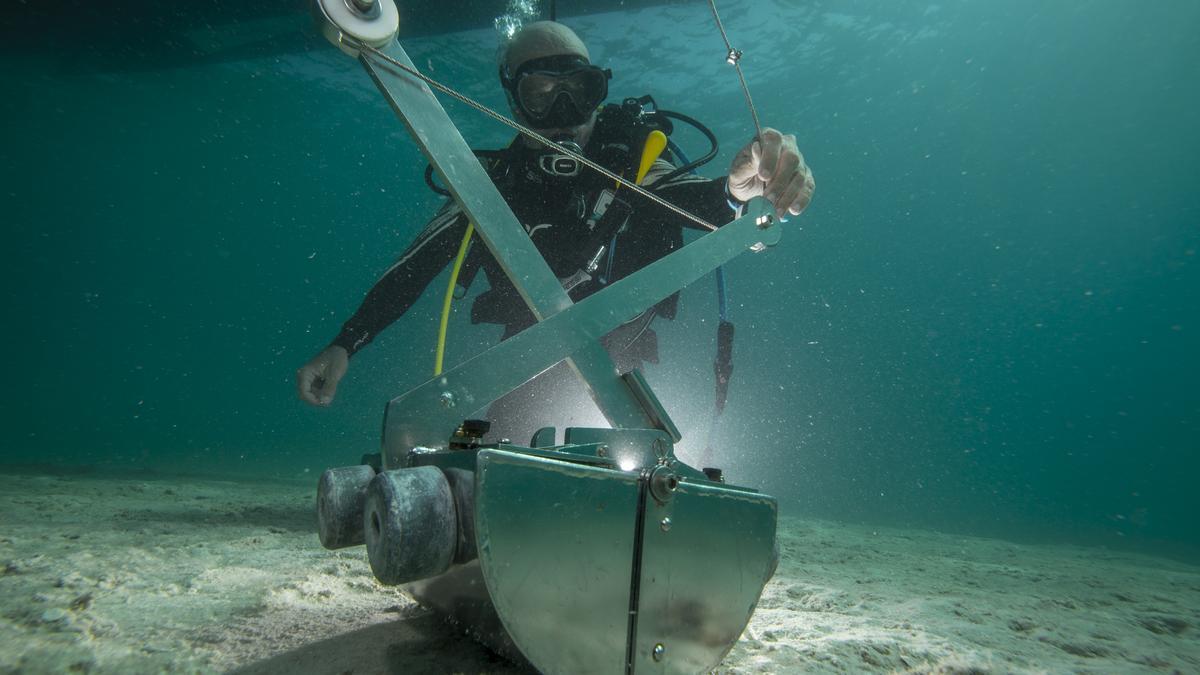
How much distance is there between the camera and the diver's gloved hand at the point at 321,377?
7.40ft

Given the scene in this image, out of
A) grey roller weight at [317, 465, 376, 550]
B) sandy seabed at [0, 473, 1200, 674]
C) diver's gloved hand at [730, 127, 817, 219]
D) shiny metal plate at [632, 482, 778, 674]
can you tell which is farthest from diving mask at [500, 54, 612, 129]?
shiny metal plate at [632, 482, 778, 674]

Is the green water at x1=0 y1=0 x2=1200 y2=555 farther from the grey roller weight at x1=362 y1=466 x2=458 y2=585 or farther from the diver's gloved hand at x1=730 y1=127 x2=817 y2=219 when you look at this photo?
the grey roller weight at x1=362 y1=466 x2=458 y2=585

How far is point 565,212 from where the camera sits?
3.75 metres

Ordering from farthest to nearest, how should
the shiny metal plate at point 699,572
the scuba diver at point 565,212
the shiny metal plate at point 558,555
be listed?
the scuba diver at point 565,212 < the shiny metal plate at point 699,572 < the shiny metal plate at point 558,555

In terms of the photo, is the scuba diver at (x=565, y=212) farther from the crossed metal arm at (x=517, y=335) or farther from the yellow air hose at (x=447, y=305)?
the crossed metal arm at (x=517, y=335)

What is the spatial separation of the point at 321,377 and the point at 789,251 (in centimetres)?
4495

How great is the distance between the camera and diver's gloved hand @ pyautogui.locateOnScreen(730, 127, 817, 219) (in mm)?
2357

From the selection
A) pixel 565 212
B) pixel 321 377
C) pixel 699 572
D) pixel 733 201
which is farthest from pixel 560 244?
pixel 699 572

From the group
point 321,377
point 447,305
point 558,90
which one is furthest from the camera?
point 558,90

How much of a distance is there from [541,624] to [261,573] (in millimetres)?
1578

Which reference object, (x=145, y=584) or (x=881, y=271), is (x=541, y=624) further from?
(x=881, y=271)

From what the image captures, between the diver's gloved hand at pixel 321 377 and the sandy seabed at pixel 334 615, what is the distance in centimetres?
72

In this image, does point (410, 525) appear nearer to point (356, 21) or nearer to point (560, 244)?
point (356, 21)

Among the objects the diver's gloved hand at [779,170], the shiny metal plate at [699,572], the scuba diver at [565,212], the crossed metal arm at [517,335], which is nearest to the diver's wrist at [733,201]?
the scuba diver at [565,212]
